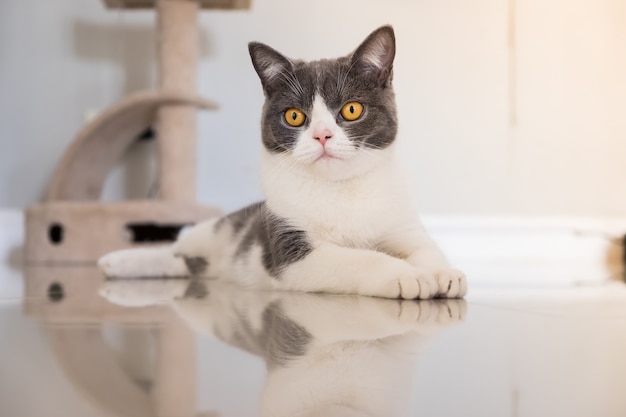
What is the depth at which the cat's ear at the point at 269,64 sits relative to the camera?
1.28 metres

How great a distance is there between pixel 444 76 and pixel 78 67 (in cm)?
165

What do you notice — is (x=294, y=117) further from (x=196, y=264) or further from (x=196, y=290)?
(x=196, y=264)

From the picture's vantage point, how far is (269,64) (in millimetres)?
1302

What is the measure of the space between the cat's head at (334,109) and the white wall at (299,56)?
60.3 inches

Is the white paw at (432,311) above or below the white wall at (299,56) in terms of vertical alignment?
below

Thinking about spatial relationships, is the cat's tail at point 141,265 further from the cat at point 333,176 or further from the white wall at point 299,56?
the white wall at point 299,56

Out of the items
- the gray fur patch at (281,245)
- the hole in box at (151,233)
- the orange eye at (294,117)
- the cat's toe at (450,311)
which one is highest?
the orange eye at (294,117)

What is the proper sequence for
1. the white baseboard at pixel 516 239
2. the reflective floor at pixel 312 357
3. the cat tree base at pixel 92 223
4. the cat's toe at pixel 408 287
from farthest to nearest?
Answer: the white baseboard at pixel 516 239, the cat tree base at pixel 92 223, the cat's toe at pixel 408 287, the reflective floor at pixel 312 357

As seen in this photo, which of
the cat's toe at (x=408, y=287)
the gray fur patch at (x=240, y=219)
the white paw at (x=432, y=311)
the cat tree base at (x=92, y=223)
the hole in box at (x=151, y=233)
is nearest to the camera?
the white paw at (x=432, y=311)

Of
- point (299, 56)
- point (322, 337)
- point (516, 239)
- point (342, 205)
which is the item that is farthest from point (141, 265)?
point (516, 239)

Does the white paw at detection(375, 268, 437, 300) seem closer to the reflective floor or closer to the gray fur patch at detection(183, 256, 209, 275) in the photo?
the reflective floor

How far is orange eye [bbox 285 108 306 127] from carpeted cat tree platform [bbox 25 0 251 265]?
1141mm

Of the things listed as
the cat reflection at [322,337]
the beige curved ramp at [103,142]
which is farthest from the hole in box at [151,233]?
the cat reflection at [322,337]

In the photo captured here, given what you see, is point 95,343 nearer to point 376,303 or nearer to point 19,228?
point 376,303
